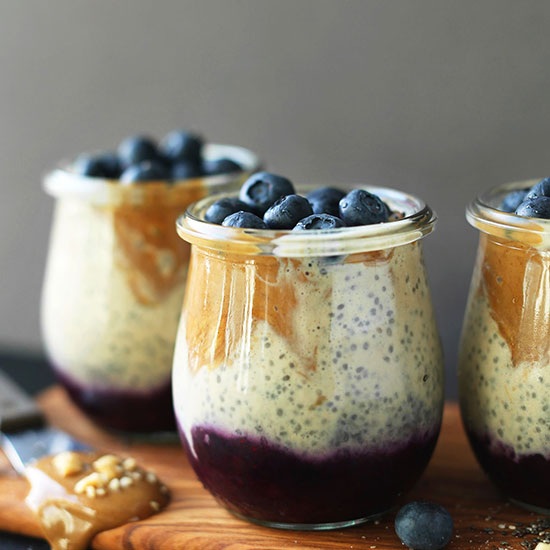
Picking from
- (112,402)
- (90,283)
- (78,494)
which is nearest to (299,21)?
(90,283)

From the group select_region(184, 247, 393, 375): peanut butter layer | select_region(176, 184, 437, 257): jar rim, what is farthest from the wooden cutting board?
select_region(176, 184, 437, 257): jar rim

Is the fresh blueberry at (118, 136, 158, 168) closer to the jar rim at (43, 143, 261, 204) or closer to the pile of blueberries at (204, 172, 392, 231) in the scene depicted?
the jar rim at (43, 143, 261, 204)

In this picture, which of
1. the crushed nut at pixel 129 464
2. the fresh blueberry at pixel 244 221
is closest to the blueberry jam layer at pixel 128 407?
the crushed nut at pixel 129 464

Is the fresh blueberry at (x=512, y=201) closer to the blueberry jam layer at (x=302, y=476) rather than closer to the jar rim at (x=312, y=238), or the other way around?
the jar rim at (x=312, y=238)

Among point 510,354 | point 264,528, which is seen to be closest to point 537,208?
point 510,354

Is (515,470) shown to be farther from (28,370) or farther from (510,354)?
(28,370)

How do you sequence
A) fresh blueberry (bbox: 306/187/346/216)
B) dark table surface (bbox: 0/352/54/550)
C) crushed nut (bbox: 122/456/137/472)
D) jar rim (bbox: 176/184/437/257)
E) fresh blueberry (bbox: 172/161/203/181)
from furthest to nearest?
dark table surface (bbox: 0/352/54/550)
fresh blueberry (bbox: 172/161/203/181)
crushed nut (bbox: 122/456/137/472)
fresh blueberry (bbox: 306/187/346/216)
jar rim (bbox: 176/184/437/257)
